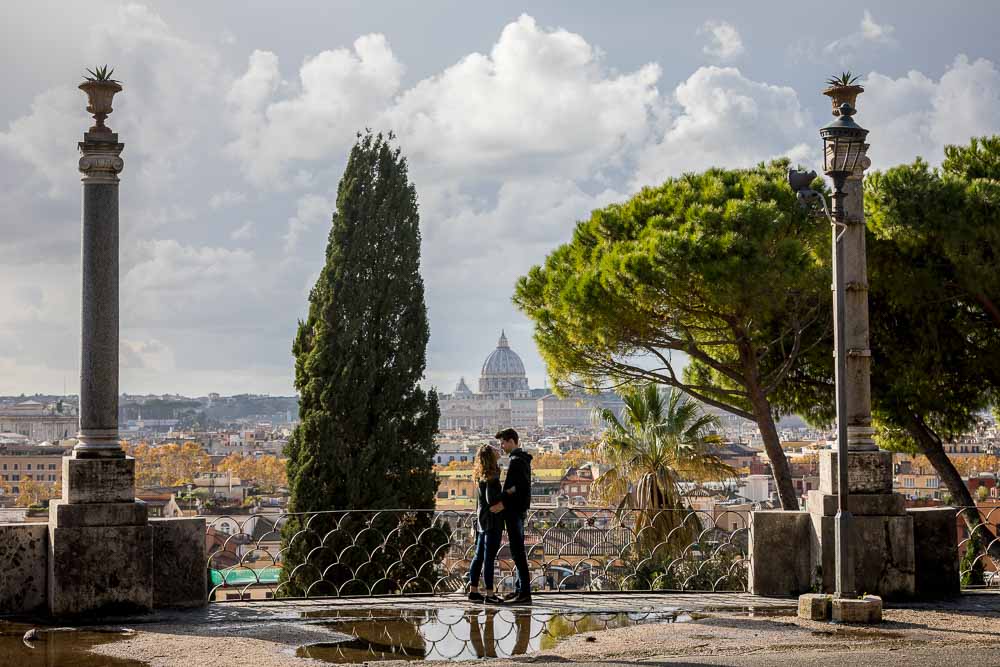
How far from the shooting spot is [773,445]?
16531 mm

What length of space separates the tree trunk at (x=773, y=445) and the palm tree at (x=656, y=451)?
78.1 inches

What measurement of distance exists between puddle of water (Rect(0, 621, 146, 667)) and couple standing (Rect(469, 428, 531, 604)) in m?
2.54

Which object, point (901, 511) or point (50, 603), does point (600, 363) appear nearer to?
point (901, 511)

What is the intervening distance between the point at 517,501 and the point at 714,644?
1.85 meters

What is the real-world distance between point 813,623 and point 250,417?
14246cm

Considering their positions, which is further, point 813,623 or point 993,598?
point 993,598

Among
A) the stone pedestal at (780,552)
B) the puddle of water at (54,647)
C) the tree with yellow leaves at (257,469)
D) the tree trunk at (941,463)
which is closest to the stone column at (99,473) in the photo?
the puddle of water at (54,647)

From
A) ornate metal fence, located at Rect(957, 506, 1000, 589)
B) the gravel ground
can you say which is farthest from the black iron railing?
the gravel ground

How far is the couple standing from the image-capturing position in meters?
7.84

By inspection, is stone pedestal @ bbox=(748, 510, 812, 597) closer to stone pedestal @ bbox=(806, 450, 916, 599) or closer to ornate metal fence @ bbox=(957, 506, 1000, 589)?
stone pedestal @ bbox=(806, 450, 916, 599)

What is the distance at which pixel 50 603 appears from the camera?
7.37 metres

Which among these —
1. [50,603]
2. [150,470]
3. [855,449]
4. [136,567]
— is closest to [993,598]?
[855,449]

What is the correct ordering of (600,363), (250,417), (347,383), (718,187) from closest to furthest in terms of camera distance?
1. (718,187)
2. (600,363)
3. (347,383)
4. (250,417)

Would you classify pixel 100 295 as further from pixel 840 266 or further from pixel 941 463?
pixel 941 463
